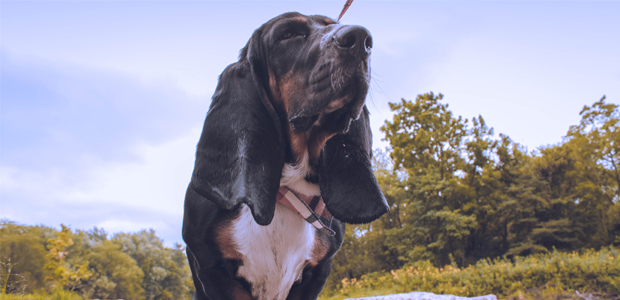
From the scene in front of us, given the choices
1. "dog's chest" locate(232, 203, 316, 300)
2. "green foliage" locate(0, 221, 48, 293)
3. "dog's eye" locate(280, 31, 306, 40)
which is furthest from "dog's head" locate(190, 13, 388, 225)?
"green foliage" locate(0, 221, 48, 293)

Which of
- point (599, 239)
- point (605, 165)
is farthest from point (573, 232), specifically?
point (605, 165)

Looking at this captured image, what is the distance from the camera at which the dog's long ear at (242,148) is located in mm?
1722

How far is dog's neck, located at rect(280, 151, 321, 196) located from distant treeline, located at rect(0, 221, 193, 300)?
3.67 meters

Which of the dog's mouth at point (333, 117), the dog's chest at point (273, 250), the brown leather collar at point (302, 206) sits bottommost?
the dog's chest at point (273, 250)

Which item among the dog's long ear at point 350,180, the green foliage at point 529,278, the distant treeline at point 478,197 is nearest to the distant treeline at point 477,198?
the distant treeline at point 478,197

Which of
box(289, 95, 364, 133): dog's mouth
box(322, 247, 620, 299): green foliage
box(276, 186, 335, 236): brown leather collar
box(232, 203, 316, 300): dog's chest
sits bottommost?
box(322, 247, 620, 299): green foliage

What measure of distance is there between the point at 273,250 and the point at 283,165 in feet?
1.59

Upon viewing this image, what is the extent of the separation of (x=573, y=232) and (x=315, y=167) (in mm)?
22437

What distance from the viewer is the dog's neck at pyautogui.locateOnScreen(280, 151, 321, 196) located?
2021mm

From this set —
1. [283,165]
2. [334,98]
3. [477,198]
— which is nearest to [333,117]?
[334,98]

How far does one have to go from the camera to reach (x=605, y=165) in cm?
2270

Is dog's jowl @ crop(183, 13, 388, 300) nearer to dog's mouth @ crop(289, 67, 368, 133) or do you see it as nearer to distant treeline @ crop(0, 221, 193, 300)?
dog's mouth @ crop(289, 67, 368, 133)

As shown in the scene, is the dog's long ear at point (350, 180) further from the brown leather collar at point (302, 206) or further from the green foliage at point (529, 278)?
the green foliage at point (529, 278)

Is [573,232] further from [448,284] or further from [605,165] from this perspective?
[448,284]
